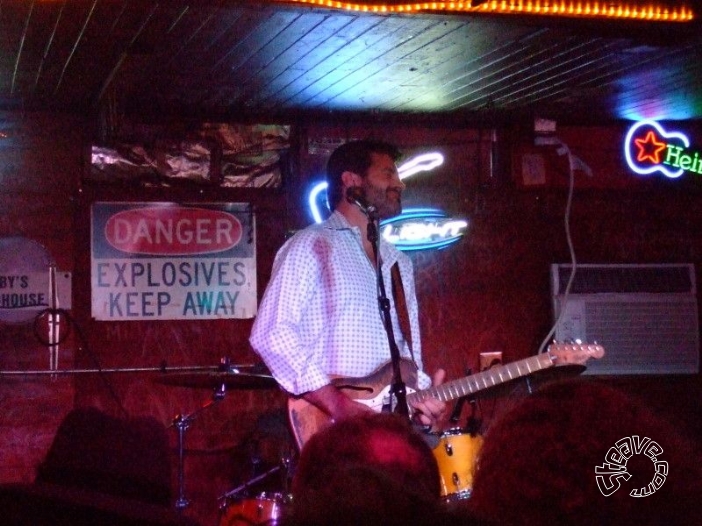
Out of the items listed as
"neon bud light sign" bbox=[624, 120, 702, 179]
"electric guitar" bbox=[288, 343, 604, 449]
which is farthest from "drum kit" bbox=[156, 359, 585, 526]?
"neon bud light sign" bbox=[624, 120, 702, 179]

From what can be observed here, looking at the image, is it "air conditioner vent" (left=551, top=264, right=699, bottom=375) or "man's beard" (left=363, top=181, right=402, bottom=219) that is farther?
"air conditioner vent" (left=551, top=264, right=699, bottom=375)

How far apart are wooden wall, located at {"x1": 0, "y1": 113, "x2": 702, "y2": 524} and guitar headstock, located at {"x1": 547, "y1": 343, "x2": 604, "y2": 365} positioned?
4.57ft

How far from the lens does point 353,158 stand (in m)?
5.04

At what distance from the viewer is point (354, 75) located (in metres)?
5.83

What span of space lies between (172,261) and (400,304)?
2156 millimetres

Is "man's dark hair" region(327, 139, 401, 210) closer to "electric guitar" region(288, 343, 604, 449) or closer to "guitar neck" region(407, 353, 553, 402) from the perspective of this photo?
"electric guitar" region(288, 343, 604, 449)

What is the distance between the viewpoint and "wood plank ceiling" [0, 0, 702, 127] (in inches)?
185

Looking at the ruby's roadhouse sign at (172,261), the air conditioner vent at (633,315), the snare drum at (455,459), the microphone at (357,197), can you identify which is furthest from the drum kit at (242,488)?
the air conditioner vent at (633,315)

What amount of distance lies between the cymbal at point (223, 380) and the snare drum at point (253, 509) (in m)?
0.61

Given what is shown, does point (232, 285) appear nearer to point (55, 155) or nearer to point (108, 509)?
point (55, 155)

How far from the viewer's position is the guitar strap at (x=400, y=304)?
16.3 feet

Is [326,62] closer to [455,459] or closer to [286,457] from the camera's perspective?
[286,457]

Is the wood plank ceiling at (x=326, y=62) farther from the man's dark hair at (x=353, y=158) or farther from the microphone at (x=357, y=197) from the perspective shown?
the microphone at (x=357, y=197)

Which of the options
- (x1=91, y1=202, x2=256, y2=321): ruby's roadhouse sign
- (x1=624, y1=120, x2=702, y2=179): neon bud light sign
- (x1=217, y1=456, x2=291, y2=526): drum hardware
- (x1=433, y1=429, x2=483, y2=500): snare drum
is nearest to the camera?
(x1=433, y1=429, x2=483, y2=500): snare drum
